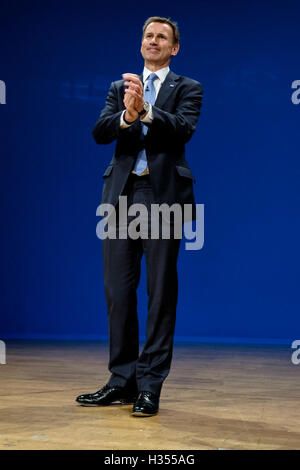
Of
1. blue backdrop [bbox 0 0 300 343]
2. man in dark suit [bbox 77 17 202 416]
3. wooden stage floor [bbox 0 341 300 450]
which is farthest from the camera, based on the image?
blue backdrop [bbox 0 0 300 343]

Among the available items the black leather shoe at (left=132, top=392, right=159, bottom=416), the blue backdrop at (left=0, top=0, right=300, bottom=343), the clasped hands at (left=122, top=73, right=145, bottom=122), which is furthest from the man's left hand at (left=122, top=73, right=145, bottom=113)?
the blue backdrop at (left=0, top=0, right=300, bottom=343)

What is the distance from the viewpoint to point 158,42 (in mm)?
2209

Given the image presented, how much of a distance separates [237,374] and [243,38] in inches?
105

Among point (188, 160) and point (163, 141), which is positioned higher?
point (188, 160)

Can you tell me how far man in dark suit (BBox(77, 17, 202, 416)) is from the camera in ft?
7.00

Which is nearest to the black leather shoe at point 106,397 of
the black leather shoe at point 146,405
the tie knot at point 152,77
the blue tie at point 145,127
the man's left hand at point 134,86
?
the black leather shoe at point 146,405

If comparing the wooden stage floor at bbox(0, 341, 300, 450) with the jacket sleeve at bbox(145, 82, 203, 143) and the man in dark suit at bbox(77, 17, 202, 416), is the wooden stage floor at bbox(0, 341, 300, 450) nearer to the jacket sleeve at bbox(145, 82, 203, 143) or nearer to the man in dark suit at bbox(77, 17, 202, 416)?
the man in dark suit at bbox(77, 17, 202, 416)

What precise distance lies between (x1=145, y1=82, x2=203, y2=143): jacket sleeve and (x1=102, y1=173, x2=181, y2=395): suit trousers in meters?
0.18

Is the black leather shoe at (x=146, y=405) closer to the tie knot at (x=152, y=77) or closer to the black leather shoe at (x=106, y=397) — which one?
the black leather shoe at (x=106, y=397)

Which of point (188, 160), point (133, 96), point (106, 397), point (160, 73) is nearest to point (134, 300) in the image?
point (106, 397)

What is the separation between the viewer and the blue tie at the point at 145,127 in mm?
2186

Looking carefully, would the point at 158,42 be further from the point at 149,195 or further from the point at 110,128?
the point at 149,195

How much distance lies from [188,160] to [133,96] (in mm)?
2713

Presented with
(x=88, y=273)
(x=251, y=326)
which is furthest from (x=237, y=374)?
(x=88, y=273)
